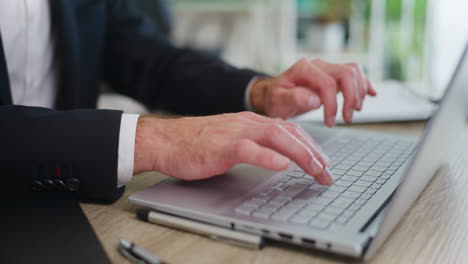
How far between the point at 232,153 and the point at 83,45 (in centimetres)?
74

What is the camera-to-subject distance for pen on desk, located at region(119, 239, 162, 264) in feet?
1.38

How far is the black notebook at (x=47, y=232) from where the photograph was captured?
0.42 meters

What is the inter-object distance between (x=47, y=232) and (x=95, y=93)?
798 mm

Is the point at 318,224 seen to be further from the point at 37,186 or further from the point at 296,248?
the point at 37,186

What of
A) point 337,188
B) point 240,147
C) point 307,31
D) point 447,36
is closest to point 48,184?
point 240,147

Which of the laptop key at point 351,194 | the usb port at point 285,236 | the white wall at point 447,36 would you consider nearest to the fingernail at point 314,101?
the laptop key at point 351,194

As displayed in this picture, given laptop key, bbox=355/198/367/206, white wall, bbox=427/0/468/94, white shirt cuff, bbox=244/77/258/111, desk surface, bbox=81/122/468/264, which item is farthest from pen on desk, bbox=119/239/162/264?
white wall, bbox=427/0/468/94

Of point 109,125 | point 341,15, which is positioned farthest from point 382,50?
point 109,125

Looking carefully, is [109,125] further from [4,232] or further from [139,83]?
[139,83]

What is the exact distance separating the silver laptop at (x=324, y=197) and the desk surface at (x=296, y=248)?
0.06ft

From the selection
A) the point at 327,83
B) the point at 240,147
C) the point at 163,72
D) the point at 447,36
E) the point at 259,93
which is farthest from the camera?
the point at 447,36

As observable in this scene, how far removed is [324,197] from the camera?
51 centimetres

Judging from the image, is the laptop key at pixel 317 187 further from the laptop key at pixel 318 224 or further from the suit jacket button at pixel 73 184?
the suit jacket button at pixel 73 184

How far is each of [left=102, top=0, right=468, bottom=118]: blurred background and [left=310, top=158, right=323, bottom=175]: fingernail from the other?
2998 mm
